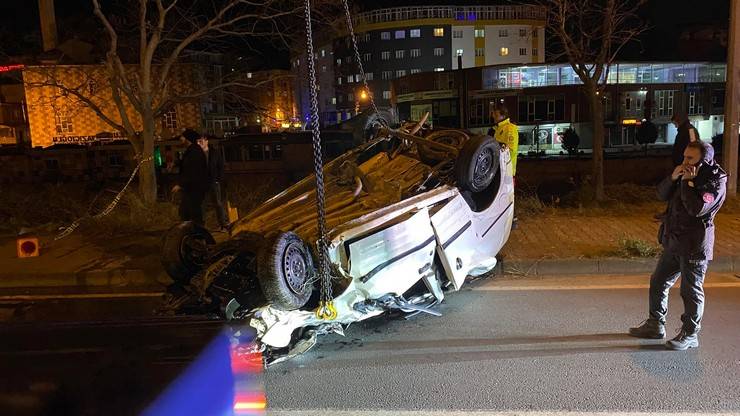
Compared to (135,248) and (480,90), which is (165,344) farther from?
(480,90)

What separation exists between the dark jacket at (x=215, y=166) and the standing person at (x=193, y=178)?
0.09 meters

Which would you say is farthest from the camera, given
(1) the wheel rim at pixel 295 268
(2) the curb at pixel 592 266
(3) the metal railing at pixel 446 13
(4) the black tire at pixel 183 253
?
(3) the metal railing at pixel 446 13

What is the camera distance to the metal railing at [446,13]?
74.7 meters

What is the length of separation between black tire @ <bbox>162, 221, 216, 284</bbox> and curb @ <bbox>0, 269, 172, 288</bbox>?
2393 mm

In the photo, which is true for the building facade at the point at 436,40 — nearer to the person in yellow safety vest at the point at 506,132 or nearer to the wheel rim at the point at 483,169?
the person in yellow safety vest at the point at 506,132

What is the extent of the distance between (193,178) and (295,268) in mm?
4317

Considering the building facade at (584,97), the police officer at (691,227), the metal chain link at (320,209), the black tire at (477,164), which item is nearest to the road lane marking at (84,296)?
the metal chain link at (320,209)

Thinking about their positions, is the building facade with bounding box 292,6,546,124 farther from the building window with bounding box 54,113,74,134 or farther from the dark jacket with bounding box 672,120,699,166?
the dark jacket with bounding box 672,120,699,166

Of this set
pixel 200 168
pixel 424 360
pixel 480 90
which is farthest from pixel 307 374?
pixel 480 90

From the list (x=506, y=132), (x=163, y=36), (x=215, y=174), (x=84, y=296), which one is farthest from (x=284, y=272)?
(x=163, y=36)

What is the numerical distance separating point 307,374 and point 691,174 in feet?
10.7

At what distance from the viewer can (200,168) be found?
314 inches

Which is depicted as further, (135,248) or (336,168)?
(135,248)

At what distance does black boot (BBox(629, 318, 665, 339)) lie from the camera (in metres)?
4.66
